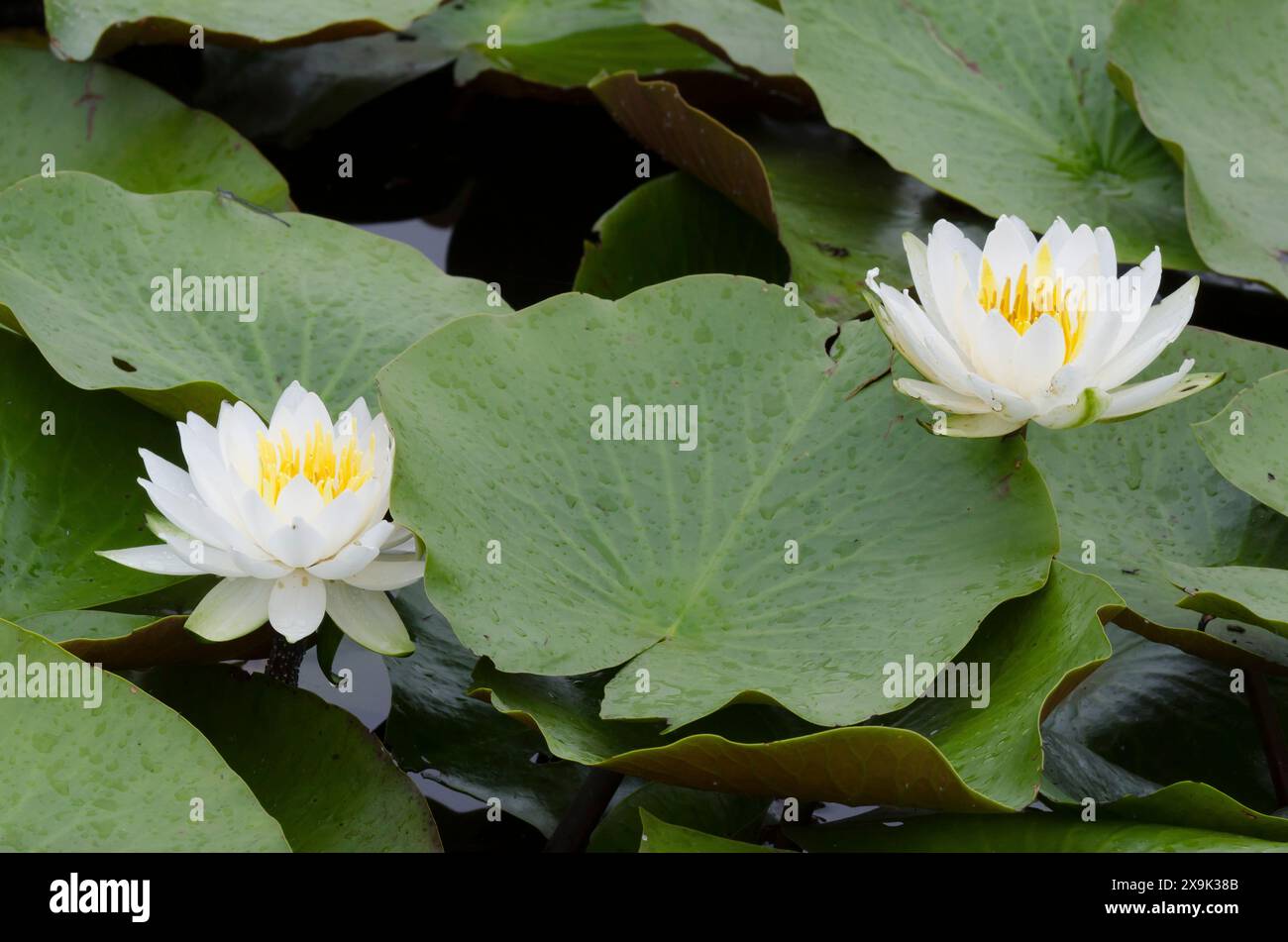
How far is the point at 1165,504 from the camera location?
5.17 feet

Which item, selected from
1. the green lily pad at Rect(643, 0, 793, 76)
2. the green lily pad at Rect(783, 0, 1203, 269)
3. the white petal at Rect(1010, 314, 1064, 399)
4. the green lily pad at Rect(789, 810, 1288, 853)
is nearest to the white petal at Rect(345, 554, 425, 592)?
the green lily pad at Rect(789, 810, 1288, 853)

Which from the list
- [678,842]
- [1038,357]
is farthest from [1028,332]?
[678,842]

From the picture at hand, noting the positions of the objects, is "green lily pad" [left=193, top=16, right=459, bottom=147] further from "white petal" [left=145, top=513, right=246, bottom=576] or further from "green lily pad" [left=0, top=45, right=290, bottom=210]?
"white petal" [left=145, top=513, right=246, bottom=576]

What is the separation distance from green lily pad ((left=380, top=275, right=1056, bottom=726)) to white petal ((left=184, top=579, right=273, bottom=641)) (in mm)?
167

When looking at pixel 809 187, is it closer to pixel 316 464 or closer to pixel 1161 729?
pixel 1161 729

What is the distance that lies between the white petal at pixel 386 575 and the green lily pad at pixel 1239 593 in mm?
767

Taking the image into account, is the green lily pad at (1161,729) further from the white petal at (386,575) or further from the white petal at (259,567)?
the white petal at (259,567)

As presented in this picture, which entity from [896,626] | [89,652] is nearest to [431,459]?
[89,652]

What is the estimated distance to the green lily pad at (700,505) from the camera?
125 cm

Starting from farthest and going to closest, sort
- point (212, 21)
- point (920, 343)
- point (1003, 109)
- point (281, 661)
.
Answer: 1. point (1003, 109)
2. point (212, 21)
3. point (281, 661)
4. point (920, 343)

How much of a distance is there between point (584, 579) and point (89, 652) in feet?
1.62

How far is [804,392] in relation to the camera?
1.48m

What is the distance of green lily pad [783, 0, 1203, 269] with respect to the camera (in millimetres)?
1937

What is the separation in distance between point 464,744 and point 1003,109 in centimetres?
128
